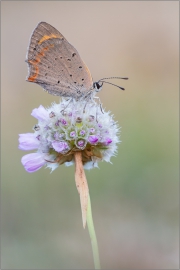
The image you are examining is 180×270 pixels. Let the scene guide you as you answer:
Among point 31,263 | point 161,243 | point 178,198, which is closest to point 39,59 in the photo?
point 31,263

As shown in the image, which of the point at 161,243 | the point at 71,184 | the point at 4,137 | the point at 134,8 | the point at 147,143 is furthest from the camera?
the point at 134,8

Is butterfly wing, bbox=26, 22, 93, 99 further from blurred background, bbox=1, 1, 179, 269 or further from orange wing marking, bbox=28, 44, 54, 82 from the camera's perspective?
blurred background, bbox=1, 1, 179, 269

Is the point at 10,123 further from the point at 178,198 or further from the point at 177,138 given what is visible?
the point at 178,198

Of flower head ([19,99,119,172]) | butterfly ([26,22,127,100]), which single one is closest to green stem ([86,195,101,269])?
flower head ([19,99,119,172])

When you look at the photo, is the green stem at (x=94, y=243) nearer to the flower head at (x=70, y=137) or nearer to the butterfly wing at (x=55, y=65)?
the flower head at (x=70, y=137)

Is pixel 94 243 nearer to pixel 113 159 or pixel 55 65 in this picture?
pixel 55 65

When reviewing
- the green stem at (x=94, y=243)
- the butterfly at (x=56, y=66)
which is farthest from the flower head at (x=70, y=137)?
the green stem at (x=94, y=243)

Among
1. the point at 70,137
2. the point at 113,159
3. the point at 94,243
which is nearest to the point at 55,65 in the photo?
the point at 70,137
